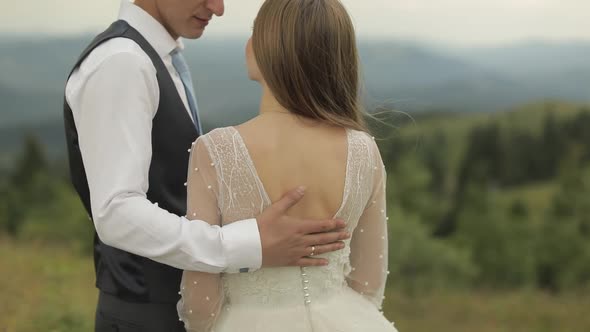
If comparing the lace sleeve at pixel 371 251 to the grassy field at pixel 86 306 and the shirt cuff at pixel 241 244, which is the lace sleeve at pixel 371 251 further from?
the grassy field at pixel 86 306

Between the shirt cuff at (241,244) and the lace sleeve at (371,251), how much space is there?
38 centimetres

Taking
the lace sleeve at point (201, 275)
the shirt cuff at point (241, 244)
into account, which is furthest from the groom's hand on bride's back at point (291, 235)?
the lace sleeve at point (201, 275)

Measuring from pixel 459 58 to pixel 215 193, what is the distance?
71.5 ft

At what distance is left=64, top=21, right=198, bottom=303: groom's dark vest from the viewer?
75.3 inches

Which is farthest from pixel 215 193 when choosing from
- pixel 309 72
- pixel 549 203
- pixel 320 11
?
pixel 549 203

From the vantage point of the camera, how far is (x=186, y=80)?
2.22 meters

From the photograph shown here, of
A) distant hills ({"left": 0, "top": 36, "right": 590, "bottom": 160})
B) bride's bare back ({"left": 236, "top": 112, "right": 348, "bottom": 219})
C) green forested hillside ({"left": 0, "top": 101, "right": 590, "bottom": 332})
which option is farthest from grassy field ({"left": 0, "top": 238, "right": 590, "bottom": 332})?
distant hills ({"left": 0, "top": 36, "right": 590, "bottom": 160})

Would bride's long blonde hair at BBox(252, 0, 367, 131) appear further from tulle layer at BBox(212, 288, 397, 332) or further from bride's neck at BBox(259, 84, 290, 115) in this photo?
tulle layer at BBox(212, 288, 397, 332)

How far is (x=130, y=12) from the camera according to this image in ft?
6.85

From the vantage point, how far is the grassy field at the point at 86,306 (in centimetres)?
468

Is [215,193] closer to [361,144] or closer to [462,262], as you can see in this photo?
[361,144]

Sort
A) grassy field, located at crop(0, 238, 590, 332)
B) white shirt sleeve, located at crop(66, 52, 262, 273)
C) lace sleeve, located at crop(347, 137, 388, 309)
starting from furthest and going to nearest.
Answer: grassy field, located at crop(0, 238, 590, 332) → lace sleeve, located at crop(347, 137, 388, 309) → white shirt sleeve, located at crop(66, 52, 262, 273)

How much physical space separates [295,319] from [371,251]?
0.34m

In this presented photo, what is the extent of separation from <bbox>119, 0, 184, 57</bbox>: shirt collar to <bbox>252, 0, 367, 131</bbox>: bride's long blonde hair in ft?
1.37
